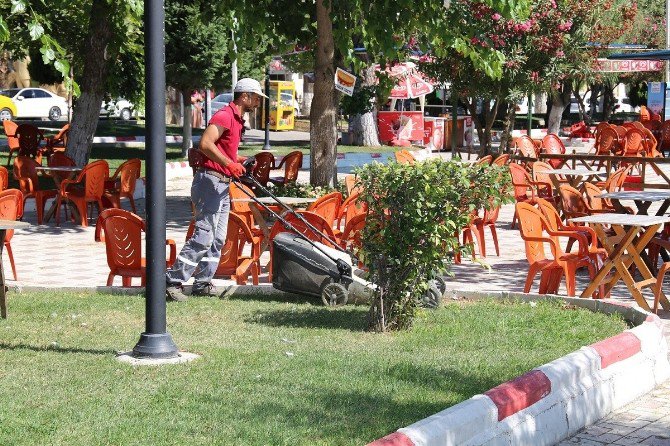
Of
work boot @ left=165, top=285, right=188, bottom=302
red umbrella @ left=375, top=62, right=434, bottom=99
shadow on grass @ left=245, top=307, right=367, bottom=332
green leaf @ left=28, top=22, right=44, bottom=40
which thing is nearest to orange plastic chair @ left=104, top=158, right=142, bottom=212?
green leaf @ left=28, top=22, right=44, bottom=40

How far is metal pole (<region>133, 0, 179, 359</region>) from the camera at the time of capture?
22.7 feet

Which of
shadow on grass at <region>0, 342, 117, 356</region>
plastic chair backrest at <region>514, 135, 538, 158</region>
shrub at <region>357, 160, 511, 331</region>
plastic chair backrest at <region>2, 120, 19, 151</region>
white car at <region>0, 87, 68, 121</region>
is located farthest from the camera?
white car at <region>0, 87, 68, 121</region>

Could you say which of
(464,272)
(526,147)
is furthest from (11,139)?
(464,272)

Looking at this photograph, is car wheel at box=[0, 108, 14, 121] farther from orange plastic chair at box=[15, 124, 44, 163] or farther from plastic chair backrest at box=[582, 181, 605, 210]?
plastic chair backrest at box=[582, 181, 605, 210]

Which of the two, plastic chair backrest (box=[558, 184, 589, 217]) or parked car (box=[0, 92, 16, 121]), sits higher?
parked car (box=[0, 92, 16, 121])

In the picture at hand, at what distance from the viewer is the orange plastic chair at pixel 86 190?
15188 millimetres

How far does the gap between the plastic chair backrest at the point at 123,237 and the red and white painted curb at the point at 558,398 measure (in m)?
3.97

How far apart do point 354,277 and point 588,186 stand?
379cm

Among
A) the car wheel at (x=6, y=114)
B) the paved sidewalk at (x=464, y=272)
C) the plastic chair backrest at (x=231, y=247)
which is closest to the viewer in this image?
the paved sidewalk at (x=464, y=272)

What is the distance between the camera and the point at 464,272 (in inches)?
469

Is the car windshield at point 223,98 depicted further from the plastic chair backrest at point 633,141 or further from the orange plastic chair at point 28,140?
the plastic chair backrest at point 633,141

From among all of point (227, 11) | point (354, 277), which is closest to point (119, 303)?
point (354, 277)

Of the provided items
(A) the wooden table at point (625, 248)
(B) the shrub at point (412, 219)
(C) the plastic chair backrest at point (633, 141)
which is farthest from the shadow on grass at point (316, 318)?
(C) the plastic chair backrest at point (633, 141)

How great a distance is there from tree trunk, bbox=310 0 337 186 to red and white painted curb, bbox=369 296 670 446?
329 inches
